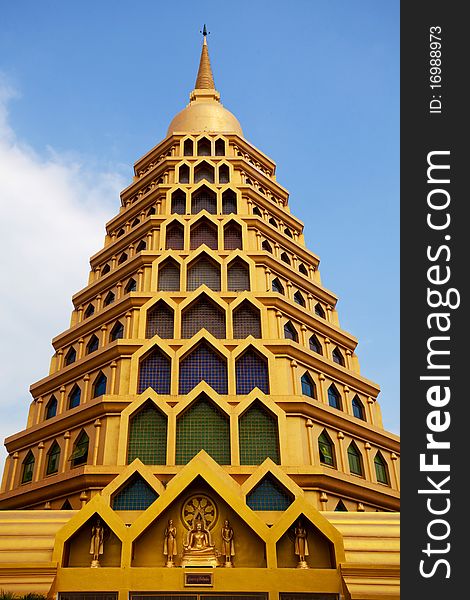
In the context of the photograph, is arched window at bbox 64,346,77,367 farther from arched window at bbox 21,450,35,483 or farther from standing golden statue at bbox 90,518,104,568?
standing golden statue at bbox 90,518,104,568

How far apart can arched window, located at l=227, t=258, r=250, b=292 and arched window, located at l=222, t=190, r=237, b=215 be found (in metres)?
4.30

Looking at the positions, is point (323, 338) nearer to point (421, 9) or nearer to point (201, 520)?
point (201, 520)

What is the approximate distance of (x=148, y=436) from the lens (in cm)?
2006

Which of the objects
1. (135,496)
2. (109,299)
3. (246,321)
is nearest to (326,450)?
(246,321)

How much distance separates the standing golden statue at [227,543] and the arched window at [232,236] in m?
14.3

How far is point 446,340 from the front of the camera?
12609 millimetres

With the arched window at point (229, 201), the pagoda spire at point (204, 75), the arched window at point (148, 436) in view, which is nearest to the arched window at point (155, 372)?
the arched window at point (148, 436)

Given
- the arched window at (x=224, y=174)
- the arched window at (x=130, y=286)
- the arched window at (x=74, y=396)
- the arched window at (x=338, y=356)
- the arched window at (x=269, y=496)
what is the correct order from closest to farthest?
the arched window at (x=269, y=496), the arched window at (x=74, y=396), the arched window at (x=130, y=286), the arched window at (x=338, y=356), the arched window at (x=224, y=174)

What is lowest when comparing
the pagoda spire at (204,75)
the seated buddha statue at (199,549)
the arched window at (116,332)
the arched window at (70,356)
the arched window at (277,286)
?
the seated buddha statue at (199,549)

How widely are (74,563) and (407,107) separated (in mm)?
14298

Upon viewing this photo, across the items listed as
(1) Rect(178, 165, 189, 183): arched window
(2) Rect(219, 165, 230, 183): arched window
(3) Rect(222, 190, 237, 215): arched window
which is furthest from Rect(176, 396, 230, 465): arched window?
(1) Rect(178, 165, 189, 183): arched window

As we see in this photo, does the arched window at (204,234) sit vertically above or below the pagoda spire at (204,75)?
below

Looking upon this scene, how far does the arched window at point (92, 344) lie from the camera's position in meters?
26.1

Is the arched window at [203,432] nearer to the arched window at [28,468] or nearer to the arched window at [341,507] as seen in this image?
the arched window at [341,507]
